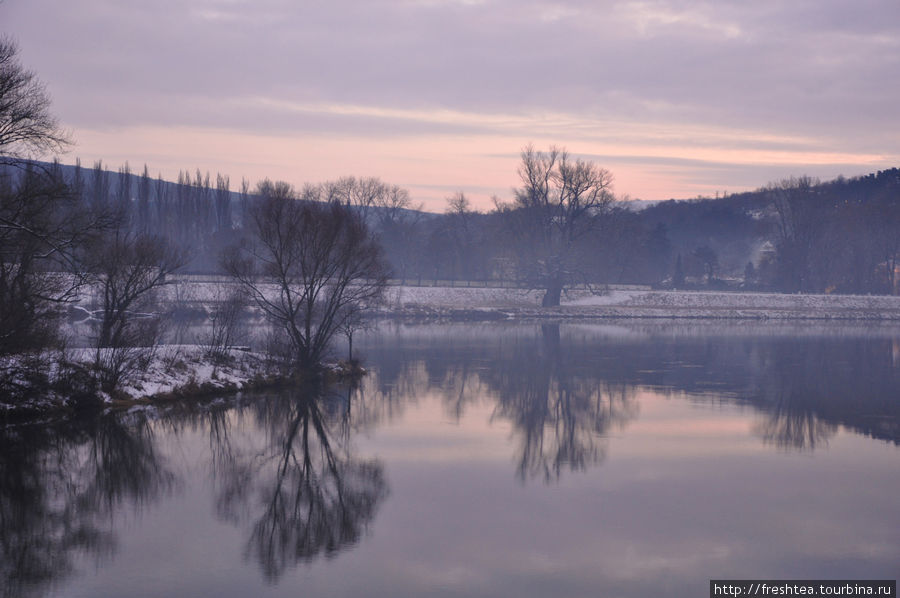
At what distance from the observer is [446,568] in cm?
1024

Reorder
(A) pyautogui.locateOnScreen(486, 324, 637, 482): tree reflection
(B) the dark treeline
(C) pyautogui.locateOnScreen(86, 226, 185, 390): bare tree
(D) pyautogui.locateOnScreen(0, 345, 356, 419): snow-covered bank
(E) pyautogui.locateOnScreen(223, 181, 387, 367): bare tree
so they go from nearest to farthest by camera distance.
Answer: (A) pyautogui.locateOnScreen(486, 324, 637, 482): tree reflection < (D) pyautogui.locateOnScreen(0, 345, 356, 419): snow-covered bank < (C) pyautogui.locateOnScreen(86, 226, 185, 390): bare tree < (E) pyautogui.locateOnScreen(223, 181, 387, 367): bare tree < (B) the dark treeline

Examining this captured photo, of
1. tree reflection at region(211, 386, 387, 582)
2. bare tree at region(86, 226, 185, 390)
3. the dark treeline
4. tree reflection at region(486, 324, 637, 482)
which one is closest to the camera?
tree reflection at region(211, 386, 387, 582)

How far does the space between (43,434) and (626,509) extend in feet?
40.5

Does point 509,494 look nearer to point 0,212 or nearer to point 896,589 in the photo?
point 896,589

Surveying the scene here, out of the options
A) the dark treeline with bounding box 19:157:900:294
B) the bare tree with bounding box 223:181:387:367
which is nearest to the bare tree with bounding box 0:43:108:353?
the bare tree with bounding box 223:181:387:367

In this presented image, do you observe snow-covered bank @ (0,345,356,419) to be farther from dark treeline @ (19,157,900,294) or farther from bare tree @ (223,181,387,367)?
dark treeline @ (19,157,900,294)

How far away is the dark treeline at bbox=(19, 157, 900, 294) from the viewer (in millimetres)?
77688

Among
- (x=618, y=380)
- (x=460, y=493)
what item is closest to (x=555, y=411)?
(x=618, y=380)

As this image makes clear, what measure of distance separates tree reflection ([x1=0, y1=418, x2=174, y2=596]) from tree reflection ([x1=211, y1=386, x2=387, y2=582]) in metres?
1.46

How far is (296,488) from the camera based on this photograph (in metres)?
14.2

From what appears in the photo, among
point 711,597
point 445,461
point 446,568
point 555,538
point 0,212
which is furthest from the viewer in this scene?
point 0,212

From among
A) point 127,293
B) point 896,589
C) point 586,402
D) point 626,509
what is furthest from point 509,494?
point 127,293

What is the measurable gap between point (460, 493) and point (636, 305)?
59.4 m

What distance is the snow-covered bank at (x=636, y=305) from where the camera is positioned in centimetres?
6575
